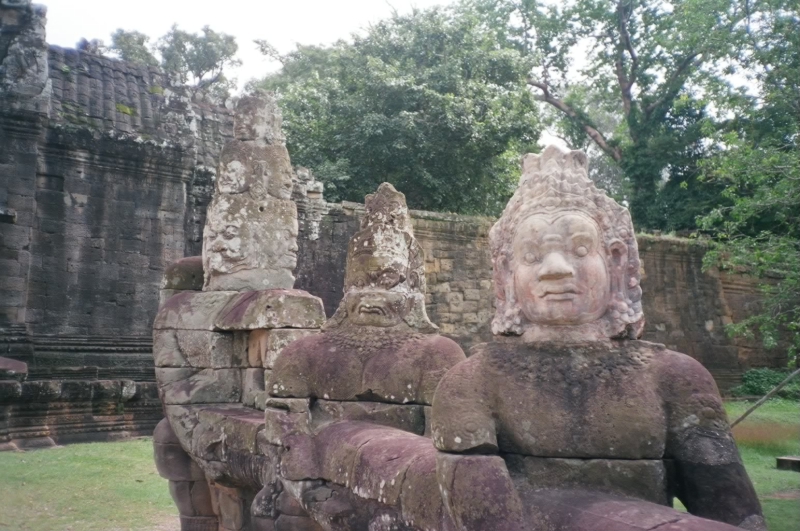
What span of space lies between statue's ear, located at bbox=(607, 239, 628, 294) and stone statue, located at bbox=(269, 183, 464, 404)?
1.16m

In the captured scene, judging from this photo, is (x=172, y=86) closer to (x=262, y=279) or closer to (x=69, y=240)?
(x=69, y=240)

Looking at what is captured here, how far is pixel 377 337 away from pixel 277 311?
1.20 metres

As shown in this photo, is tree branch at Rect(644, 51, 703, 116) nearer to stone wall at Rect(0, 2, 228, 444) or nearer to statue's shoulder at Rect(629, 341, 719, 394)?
stone wall at Rect(0, 2, 228, 444)

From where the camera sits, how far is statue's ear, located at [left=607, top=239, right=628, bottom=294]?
2242 mm

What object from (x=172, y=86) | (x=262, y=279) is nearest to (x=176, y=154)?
(x=172, y=86)

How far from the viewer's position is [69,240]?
11.2 metres

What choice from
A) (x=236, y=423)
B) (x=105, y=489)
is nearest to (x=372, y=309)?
(x=236, y=423)

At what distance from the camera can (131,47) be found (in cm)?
2897

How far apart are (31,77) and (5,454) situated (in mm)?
5160

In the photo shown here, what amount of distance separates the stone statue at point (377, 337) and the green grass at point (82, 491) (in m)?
2.76

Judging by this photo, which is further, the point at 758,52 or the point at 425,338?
the point at 758,52

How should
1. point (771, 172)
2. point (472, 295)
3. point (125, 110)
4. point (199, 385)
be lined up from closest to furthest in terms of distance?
point (199, 385)
point (771, 172)
point (125, 110)
point (472, 295)

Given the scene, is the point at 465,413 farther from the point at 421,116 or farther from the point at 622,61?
the point at 622,61

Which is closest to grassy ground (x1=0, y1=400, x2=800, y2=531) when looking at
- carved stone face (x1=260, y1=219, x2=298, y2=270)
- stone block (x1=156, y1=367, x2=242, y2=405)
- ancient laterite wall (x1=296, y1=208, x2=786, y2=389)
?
stone block (x1=156, y1=367, x2=242, y2=405)
